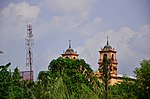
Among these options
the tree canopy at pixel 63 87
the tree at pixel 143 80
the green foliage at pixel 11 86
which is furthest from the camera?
the tree at pixel 143 80

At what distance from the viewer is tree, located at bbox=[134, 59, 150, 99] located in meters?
23.6

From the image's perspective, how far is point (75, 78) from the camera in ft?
115

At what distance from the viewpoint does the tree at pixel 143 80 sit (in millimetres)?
23556

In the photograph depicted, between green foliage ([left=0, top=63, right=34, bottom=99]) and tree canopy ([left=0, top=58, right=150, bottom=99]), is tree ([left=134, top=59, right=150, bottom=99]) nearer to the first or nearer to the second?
tree canopy ([left=0, top=58, right=150, bottom=99])

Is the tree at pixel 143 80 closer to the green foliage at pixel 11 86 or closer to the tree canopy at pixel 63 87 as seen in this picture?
the tree canopy at pixel 63 87

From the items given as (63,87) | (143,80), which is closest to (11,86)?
(63,87)

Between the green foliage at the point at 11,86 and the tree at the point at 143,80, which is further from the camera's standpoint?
the tree at the point at 143,80

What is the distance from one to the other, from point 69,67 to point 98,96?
2423cm

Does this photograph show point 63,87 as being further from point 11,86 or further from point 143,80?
→ point 143,80

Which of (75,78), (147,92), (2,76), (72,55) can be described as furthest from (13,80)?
(72,55)

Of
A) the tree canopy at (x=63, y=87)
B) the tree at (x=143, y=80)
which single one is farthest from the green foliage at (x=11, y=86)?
the tree at (x=143, y=80)

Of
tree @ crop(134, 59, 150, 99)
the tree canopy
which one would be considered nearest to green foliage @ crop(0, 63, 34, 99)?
the tree canopy

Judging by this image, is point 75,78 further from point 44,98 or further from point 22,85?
point 44,98

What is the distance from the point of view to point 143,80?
24.3 metres
